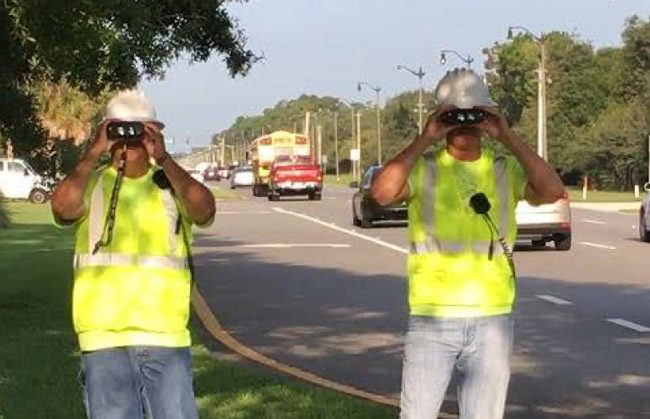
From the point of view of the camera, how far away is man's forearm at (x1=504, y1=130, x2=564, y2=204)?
5.12 meters

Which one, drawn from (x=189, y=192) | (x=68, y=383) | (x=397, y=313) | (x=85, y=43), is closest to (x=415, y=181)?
(x=189, y=192)

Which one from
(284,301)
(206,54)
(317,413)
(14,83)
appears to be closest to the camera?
(317,413)

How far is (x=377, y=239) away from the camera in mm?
30125

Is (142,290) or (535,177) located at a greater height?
(535,177)

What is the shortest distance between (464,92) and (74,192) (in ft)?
4.66

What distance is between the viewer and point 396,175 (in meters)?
5.05

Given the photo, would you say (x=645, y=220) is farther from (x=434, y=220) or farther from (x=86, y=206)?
(x=86, y=206)

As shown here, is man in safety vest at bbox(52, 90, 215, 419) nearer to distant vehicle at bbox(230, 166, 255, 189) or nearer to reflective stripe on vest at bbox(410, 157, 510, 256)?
reflective stripe on vest at bbox(410, 157, 510, 256)

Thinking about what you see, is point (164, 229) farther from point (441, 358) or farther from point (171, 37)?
point (171, 37)

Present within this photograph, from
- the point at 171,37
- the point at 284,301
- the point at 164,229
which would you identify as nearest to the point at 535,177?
the point at 164,229

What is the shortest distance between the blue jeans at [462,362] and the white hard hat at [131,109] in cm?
120

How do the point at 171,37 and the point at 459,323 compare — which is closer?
the point at 459,323

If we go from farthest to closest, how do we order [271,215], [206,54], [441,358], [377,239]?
[271,215] → [377,239] → [206,54] → [441,358]

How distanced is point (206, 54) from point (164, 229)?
34.1 feet
